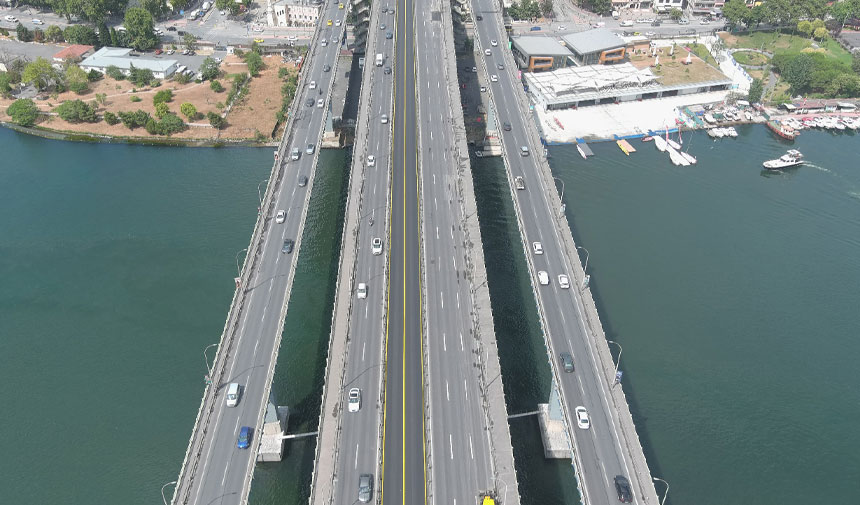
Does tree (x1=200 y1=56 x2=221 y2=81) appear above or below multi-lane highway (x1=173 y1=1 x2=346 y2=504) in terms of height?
above

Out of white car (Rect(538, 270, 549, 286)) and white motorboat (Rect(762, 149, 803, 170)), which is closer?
white car (Rect(538, 270, 549, 286))

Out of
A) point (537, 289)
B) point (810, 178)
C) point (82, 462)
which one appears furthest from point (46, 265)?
point (810, 178)

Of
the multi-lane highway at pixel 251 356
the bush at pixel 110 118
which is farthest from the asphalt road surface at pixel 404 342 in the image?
the bush at pixel 110 118

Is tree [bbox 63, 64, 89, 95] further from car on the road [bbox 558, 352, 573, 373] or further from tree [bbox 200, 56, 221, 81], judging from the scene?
car on the road [bbox 558, 352, 573, 373]

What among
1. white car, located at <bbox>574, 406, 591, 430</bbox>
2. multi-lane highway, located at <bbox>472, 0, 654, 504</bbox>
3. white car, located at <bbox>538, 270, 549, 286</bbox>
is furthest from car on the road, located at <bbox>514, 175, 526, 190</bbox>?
white car, located at <bbox>574, 406, 591, 430</bbox>

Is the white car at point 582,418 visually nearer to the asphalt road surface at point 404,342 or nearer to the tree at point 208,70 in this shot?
the asphalt road surface at point 404,342

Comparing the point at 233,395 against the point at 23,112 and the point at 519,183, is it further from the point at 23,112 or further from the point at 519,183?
the point at 23,112

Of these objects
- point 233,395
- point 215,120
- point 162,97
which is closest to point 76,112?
point 162,97
